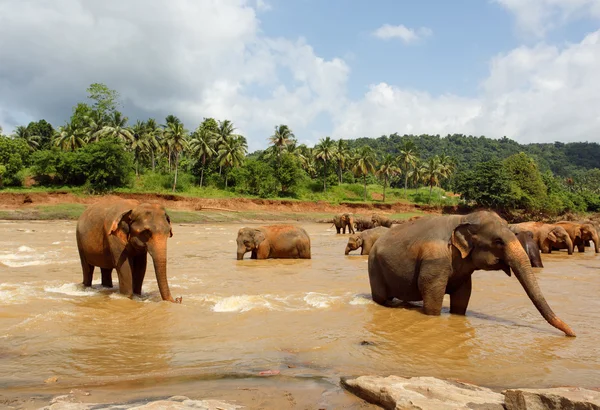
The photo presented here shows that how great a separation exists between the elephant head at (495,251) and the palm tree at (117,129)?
66.9m

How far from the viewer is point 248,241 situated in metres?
17.2

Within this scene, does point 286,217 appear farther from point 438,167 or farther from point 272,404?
point 272,404

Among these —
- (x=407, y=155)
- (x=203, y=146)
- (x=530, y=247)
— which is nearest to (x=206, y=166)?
(x=203, y=146)

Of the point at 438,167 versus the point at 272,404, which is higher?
the point at 438,167

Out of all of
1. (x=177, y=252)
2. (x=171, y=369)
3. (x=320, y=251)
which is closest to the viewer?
(x=171, y=369)

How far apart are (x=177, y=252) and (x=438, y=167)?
77037 millimetres

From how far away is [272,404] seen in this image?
3.85 meters

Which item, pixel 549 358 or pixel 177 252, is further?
pixel 177 252

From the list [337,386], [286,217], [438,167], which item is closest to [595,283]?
[337,386]

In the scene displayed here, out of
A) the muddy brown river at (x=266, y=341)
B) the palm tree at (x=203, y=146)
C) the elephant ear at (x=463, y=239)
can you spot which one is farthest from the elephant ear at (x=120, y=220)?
the palm tree at (x=203, y=146)

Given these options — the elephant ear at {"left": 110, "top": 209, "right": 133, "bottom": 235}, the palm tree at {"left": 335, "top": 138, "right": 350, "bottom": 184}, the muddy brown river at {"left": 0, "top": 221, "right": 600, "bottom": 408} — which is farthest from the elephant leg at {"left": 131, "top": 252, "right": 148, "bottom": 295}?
the palm tree at {"left": 335, "top": 138, "right": 350, "bottom": 184}

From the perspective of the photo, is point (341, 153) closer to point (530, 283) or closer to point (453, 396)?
point (530, 283)

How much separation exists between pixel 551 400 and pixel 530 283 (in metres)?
3.74

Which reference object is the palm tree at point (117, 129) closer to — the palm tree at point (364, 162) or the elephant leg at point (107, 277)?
the palm tree at point (364, 162)
